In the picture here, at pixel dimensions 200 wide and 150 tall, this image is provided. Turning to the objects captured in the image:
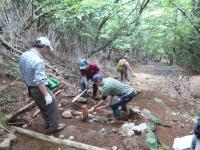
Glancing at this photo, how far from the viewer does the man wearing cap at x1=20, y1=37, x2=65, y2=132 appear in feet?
18.3

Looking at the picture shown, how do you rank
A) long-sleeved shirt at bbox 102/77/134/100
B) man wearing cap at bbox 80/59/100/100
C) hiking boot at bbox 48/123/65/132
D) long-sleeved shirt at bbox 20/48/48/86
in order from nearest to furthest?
long-sleeved shirt at bbox 20/48/48/86 < hiking boot at bbox 48/123/65/132 < long-sleeved shirt at bbox 102/77/134/100 < man wearing cap at bbox 80/59/100/100

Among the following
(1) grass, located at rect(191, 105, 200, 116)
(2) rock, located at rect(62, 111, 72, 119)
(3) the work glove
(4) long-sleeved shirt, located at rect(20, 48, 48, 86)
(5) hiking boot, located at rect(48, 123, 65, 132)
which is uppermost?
(4) long-sleeved shirt, located at rect(20, 48, 48, 86)

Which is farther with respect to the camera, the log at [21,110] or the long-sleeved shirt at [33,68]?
the log at [21,110]

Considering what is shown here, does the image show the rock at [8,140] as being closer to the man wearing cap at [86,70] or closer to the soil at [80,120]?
the soil at [80,120]

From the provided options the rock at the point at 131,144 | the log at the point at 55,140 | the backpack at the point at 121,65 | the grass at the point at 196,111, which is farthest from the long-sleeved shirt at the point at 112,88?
the backpack at the point at 121,65

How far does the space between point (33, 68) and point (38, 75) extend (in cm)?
18

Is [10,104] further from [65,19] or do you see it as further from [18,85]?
[65,19]

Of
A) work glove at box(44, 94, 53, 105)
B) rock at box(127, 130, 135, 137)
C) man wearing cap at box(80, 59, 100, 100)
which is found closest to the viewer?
work glove at box(44, 94, 53, 105)

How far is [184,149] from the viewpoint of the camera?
14.8ft

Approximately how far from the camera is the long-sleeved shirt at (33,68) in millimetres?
5562

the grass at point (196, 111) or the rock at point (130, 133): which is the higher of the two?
the rock at point (130, 133)

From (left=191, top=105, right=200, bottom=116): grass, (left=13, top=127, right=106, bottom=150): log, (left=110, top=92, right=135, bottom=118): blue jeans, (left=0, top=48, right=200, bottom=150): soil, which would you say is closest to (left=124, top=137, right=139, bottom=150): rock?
(left=0, top=48, right=200, bottom=150): soil

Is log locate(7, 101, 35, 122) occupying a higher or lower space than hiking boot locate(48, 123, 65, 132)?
higher

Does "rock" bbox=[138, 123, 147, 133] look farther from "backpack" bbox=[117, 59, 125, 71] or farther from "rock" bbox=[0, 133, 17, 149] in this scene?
"backpack" bbox=[117, 59, 125, 71]
